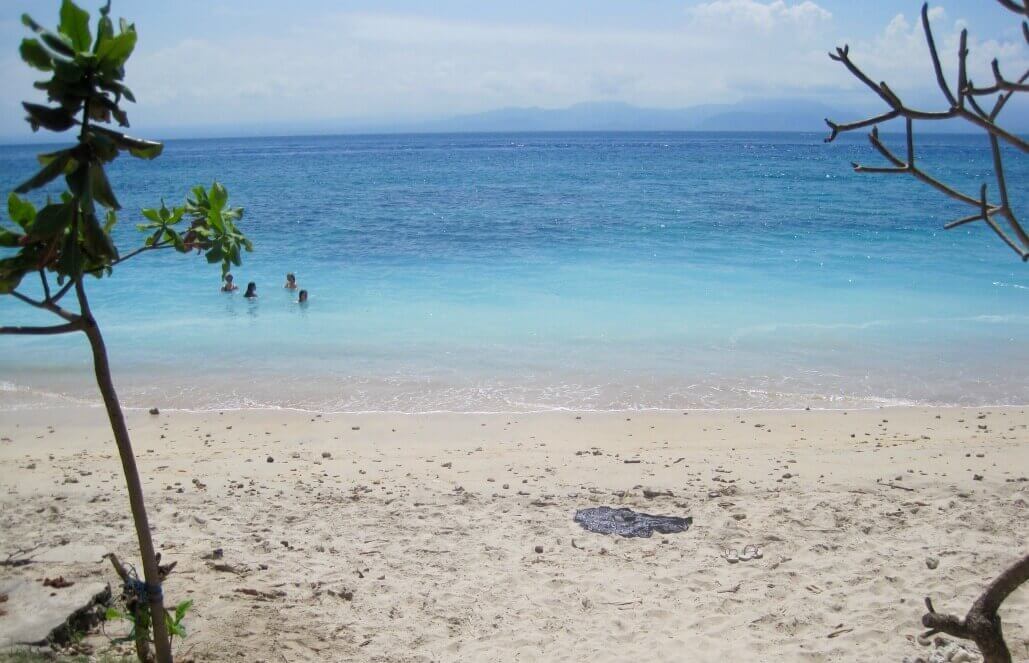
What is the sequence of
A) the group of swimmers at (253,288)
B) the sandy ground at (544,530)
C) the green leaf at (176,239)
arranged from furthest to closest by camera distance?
the group of swimmers at (253,288) < the sandy ground at (544,530) < the green leaf at (176,239)

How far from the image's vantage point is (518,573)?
547 cm

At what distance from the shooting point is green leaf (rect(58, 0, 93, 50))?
267cm

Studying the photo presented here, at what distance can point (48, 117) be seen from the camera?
2.73 meters

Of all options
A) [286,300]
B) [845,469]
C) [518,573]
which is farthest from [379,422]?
[286,300]

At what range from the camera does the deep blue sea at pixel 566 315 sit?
10836 millimetres

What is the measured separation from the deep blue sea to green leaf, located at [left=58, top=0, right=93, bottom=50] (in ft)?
25.0

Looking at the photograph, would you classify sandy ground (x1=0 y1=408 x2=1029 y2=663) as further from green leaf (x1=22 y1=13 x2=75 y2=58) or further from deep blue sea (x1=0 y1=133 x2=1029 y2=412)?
green leaf (x1=22 y1=13 x2=75 y2=58)

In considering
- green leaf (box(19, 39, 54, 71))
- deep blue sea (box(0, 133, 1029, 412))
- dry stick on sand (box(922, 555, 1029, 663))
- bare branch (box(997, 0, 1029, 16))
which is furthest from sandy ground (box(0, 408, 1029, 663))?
bare branch (box(997, 0, 1029, 16))

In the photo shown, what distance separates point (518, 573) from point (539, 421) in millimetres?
4058

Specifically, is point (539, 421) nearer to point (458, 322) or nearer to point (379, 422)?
point (379, 422)

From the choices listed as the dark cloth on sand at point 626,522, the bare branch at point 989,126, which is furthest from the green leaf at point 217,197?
the dark cloth on sand at point 626,522

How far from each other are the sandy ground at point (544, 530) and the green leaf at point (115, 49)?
3.04 meters

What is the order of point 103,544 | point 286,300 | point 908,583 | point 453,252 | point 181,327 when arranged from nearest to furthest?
point 908,583 → point 103,544 → point 181,327 → point 286,300 → point 453,252

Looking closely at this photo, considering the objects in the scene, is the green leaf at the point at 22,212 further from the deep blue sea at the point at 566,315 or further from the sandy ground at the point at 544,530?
the deep blue sea at the point at 566,315
